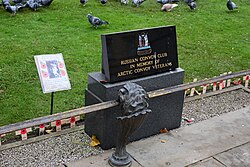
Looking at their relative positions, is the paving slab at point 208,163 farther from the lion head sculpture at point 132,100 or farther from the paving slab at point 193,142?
the lion head sculpture at point 132,100

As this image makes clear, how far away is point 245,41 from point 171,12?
3718mm

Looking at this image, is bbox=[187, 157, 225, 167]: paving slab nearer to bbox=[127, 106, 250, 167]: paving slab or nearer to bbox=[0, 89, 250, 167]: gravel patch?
bbox=[127, 106, 250, 167]: paving slab

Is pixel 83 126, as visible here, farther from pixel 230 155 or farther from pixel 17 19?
pixel 17 19

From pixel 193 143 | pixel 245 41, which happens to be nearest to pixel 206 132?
pixel 193 143

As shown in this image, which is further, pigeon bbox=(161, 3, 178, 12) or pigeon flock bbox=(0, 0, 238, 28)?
pigeon bbox=(161, 3, 178, 12)

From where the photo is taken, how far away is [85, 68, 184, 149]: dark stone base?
5.80m

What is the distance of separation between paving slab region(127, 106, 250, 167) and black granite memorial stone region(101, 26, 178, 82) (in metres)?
1.10

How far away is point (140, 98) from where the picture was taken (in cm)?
522

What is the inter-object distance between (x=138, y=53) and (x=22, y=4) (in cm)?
928

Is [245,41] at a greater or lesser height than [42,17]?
lesser

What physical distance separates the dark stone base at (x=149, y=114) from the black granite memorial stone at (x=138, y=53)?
125 mm

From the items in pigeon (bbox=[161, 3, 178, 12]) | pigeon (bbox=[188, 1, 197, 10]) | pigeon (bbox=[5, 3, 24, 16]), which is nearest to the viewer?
pigeon (bbox=[5, 3, 24, 16])

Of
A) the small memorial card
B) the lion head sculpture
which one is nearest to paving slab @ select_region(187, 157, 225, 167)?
the lion head sculpture

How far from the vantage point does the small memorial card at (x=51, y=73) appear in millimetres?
6062
